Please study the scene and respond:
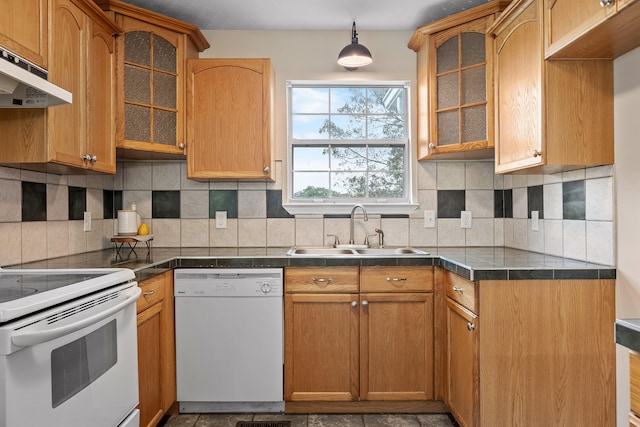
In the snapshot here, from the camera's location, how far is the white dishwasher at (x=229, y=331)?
2406 mm

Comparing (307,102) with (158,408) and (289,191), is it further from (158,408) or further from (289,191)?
(158,408)

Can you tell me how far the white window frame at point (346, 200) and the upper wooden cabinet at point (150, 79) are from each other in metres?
0.74

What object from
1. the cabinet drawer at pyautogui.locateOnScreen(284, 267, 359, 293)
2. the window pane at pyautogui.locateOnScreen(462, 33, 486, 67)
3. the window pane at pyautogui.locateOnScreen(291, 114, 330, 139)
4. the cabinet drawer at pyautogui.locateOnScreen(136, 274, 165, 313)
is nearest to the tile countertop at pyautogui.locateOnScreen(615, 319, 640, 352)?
the cabinet drawer at pyautogui.locateOnScreen(284, 267, 359, 293)

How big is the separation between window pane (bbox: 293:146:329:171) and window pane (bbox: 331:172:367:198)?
0.11 meters

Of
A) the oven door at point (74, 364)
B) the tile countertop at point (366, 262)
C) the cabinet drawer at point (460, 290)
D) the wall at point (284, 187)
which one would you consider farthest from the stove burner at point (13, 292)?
the cabinet drawer at point (460, 290)

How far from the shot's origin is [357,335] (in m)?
2.42

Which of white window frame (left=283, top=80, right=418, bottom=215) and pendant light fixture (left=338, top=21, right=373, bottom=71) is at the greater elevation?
pendant light fixture (left=338, top=21, right=373, bottom=71)

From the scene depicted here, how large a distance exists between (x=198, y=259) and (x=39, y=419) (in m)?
1.25

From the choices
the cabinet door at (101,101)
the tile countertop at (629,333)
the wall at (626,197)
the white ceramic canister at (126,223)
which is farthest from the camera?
the white ceramic canister at (126,223)

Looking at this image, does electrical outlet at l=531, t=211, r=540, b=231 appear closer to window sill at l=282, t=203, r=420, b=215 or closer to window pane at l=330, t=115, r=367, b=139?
window sill at l=282, t=203, r=420, b=215

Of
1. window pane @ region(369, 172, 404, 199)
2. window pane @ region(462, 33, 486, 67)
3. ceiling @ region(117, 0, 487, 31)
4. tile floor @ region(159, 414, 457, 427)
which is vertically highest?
ceiling @ region(117, 0, 487, 31)

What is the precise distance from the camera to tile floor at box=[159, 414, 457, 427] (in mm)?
2365

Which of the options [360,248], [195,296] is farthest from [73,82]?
[360,248]

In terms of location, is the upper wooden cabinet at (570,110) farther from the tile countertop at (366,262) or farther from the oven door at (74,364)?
the oven door at (74,364)
